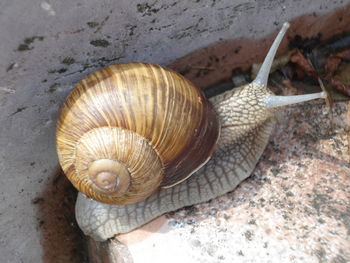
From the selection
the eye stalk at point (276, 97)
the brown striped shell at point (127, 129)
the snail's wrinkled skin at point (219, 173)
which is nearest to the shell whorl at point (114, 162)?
the brown striped shell at point (127, 129)

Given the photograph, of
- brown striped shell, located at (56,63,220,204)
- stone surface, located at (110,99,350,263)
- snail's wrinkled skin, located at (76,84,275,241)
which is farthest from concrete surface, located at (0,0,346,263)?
stone surface, located at (110,99,350,263)

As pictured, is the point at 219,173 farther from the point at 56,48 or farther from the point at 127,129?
the point at 56,48

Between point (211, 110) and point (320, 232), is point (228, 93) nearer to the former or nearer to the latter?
point (211, 110)

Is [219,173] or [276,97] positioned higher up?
[276,97]

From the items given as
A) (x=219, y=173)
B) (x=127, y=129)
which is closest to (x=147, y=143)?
(x=127, y=129)

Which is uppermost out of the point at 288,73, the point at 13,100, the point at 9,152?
the point at 13,100

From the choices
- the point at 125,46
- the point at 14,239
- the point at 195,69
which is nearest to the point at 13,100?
the point at 125,46
